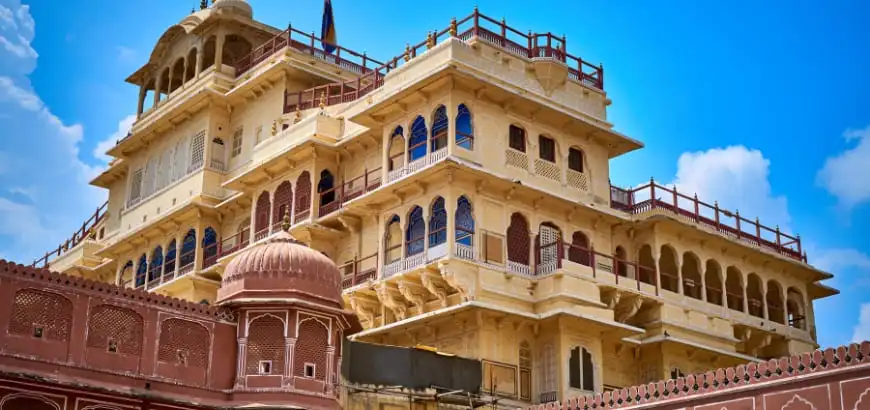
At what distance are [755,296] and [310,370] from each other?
775 inches

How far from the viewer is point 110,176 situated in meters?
45.8

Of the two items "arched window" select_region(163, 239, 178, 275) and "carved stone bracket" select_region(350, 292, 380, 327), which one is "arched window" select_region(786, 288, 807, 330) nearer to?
"carved stone bracket" select_region(350, 292, 380, 327)

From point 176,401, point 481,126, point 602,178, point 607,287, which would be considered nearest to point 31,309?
point 176,401

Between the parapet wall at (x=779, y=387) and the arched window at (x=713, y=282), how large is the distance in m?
13.8

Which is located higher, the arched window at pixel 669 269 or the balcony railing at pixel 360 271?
the arched window at pixel 669 269

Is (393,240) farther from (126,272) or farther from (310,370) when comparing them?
(126,272)

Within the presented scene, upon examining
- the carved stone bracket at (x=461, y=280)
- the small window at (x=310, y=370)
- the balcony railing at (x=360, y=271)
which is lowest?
the small window at (x=310, y=370)

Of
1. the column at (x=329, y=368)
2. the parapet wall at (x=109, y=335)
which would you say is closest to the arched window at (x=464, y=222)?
the column at (x=329, y=368)

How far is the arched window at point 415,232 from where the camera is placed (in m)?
31.4

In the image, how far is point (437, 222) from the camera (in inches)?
1225

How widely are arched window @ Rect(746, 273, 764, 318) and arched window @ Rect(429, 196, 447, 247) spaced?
12.4m

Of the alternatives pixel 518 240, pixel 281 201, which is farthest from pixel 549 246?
pixel 281 201

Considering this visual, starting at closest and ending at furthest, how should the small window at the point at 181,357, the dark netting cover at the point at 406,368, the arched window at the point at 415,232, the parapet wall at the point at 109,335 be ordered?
the parapet wall at the point at 109,335 < the small window at the point at 181,357 < the dark netting cover at the point at 406,368 < the arched window at the point at 415,232

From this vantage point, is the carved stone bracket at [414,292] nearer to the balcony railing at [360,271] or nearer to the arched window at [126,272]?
the balcony railing at [360,271]
